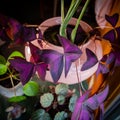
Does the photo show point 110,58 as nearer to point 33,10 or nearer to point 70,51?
point 70,51

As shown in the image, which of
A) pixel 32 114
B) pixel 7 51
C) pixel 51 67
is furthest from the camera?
pixel 7 51

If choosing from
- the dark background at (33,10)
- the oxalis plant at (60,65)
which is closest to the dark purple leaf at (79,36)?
the oxalis plant at (60,65)

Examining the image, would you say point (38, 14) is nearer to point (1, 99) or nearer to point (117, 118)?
point (1, 99)

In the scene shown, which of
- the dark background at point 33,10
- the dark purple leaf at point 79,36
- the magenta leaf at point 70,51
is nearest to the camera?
the magenta leaf at point 70,51

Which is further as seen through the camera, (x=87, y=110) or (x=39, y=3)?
(x=39, y=3)

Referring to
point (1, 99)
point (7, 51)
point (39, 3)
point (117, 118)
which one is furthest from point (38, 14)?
point (117, 118)

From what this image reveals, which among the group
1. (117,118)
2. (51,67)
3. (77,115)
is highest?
(51,67)

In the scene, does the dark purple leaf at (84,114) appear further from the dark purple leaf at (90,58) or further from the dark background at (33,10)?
the dark background at (33,10)

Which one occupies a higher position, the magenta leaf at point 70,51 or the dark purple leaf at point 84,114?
the magenta leaf at point 70,51

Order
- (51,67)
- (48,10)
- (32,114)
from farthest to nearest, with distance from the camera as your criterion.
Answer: (48,10)
(32,114)
(51,67)
